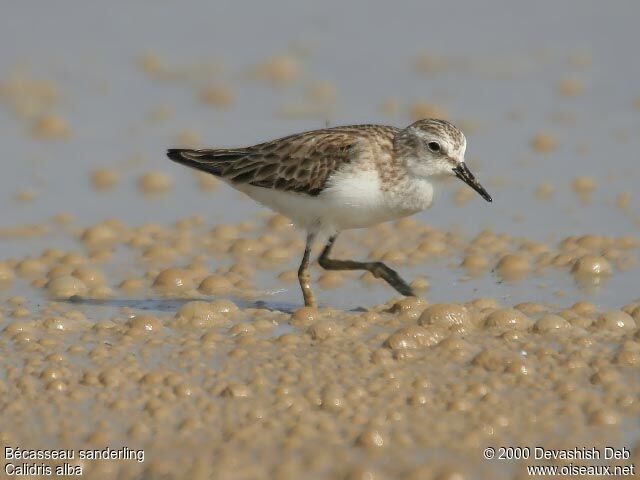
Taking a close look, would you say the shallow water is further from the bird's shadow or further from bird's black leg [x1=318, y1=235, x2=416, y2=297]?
bird's black leg [x1=318, y1=235, x2=416, y2=297]

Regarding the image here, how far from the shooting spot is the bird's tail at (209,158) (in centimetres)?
1000

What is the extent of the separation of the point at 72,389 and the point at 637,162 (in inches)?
254

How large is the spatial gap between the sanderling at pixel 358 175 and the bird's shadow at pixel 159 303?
10.2 inches

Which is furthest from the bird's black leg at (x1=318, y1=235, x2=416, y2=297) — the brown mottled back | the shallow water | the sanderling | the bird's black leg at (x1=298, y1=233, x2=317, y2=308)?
the brown mottled back

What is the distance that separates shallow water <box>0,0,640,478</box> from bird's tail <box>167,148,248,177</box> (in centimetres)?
83

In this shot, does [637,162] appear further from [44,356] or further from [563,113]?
[44,356]

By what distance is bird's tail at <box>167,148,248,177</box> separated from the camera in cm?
1000

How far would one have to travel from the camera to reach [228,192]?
1219cm

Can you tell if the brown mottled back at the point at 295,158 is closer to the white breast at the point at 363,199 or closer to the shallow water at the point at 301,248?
the white breast at the point at 363,199

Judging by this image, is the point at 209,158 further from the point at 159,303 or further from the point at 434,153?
the point at 434,153

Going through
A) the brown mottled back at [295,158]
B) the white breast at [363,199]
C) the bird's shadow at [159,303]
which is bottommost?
the bird's shadow at [159,303]

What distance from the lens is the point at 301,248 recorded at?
1084 centimetres

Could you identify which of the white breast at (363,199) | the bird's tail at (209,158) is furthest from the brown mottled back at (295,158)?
the white breast at (363,199)

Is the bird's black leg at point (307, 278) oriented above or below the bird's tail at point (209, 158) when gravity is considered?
below
